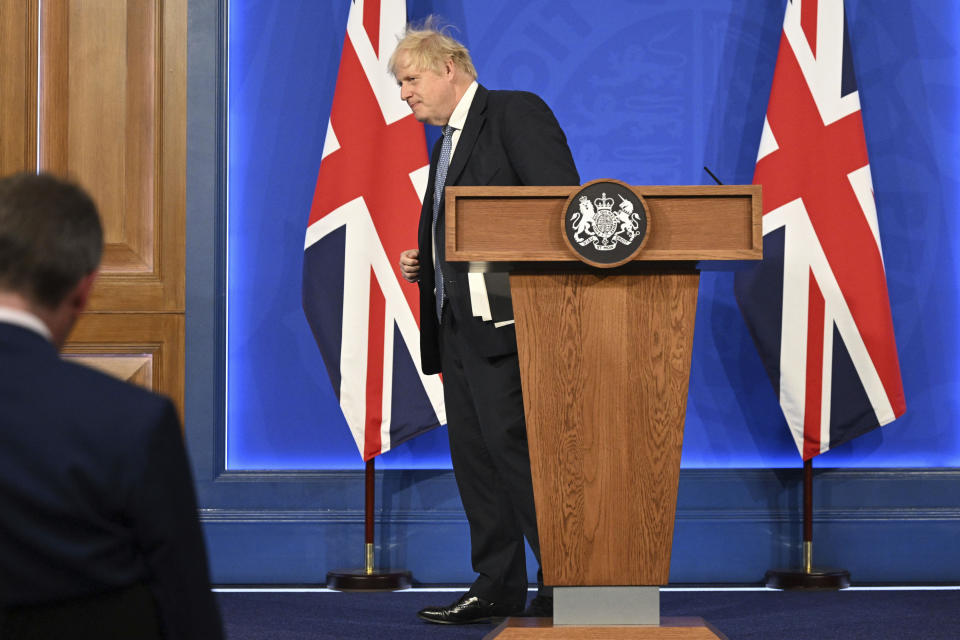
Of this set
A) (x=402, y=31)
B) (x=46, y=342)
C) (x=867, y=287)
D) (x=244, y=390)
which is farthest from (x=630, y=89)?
(x=46, y=342)

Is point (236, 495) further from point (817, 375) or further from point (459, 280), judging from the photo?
point (817, 375)

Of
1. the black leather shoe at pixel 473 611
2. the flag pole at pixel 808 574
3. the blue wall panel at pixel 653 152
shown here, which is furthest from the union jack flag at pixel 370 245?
the flag pole at pixel 808 574

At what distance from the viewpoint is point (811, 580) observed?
362cm

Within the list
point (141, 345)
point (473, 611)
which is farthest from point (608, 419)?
point (141, 345)

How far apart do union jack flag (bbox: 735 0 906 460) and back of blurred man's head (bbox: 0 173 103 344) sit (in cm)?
305

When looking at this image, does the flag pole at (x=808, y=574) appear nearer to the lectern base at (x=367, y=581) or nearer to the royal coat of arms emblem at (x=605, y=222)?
the lectern base at (x=367, y=581)

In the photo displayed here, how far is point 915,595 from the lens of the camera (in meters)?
3.54

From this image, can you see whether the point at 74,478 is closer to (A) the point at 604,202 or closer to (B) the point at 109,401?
(B) the point at 109,401

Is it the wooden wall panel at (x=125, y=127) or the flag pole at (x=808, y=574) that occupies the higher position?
the wooden wall panel at (x=125, y=127)

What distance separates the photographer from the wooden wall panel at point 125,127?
13.0 ft

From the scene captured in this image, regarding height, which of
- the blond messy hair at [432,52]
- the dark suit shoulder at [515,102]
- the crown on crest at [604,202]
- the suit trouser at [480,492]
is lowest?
the suit trouser at [480,492]

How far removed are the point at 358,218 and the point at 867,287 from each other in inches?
71.4

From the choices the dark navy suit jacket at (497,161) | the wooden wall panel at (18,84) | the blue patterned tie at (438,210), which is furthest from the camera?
the wooden wall panel at (18,84)

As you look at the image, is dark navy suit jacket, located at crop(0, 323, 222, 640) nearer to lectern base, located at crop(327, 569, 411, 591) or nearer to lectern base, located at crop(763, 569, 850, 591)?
lectern base, located at crop(327, 569, 411, 591)
